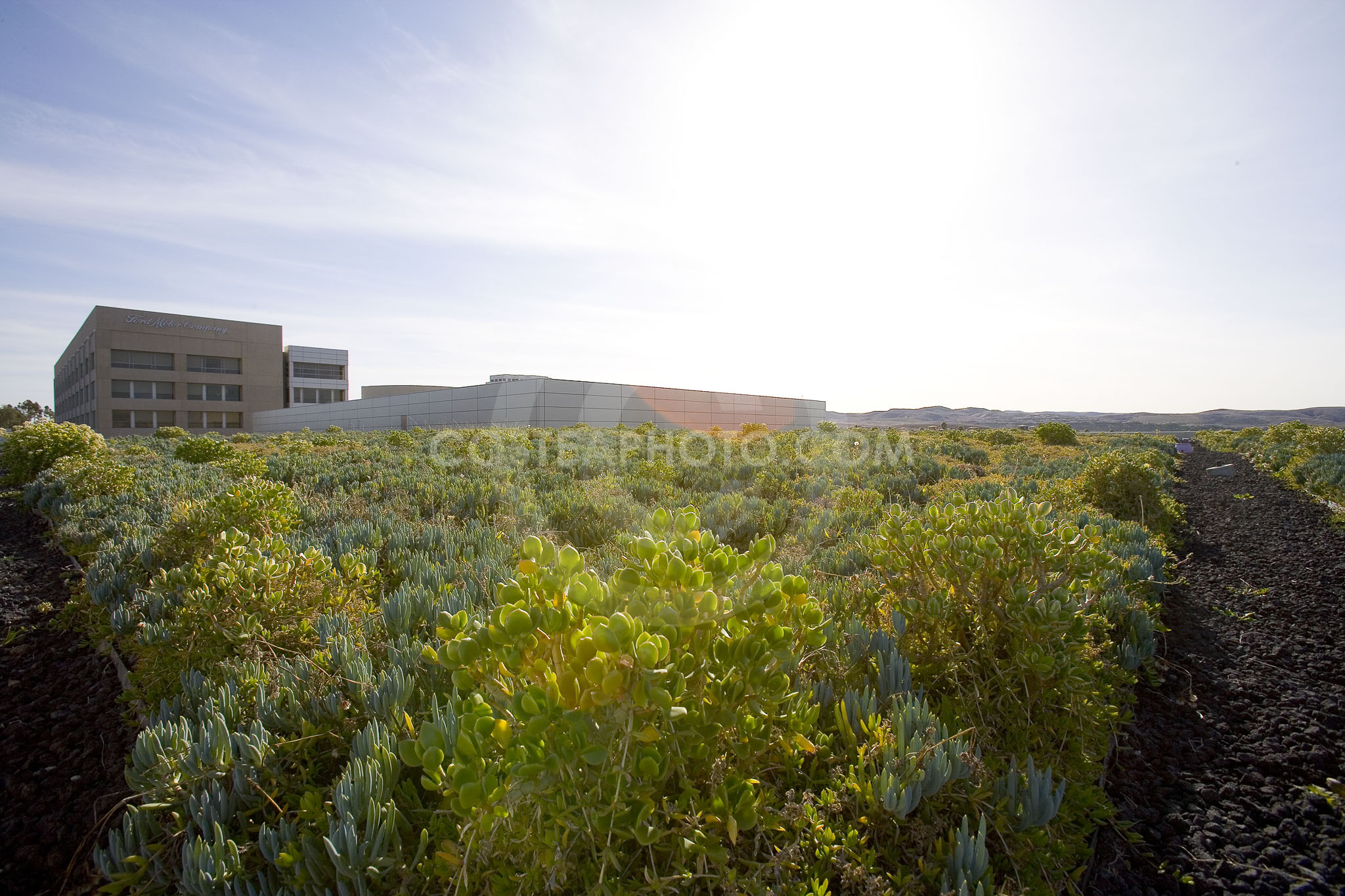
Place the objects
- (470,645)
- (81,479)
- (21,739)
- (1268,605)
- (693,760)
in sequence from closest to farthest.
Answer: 1. (470,645)
2. (693,760)
3. (21,739)
4. (1268,605)
5. (81,479)

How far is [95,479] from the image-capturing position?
7.19 meters

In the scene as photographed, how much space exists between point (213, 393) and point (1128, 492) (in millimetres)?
60457

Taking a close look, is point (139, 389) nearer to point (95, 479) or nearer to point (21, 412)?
point (21, 412)

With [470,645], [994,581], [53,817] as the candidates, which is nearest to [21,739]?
[53,817]

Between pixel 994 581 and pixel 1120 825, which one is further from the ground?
pixel 994 581

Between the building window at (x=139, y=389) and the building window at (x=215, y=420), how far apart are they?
2221 millimetres

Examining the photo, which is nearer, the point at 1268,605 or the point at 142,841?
the point at 142,841

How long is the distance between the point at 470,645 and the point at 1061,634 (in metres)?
2.37

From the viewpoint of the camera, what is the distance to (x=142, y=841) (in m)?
1.76

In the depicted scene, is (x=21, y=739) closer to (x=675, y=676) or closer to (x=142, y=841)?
(x=142, y=841)

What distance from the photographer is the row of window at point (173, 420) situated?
45.9 metres

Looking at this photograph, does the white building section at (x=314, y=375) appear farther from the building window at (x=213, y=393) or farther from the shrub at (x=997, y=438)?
the shrub at (x=997, y=438)

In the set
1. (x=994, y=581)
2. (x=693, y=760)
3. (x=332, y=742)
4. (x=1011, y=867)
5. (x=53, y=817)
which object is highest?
(x=994, y=581)

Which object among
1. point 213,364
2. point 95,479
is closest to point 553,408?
point 95,479
